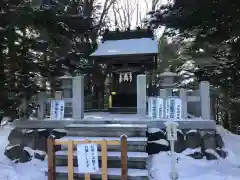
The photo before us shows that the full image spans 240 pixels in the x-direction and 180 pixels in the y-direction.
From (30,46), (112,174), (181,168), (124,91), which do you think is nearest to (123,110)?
(124,91)

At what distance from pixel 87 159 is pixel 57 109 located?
324cm

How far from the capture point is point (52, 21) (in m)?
9.15

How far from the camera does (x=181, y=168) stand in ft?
20.1

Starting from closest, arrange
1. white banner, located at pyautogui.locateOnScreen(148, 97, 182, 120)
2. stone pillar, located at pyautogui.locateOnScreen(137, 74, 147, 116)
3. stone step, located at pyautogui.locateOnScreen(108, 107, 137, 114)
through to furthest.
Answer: white banner, located at pyautogui.locateOnScreen(148, 97, 182, 120) → stone pillar, located at pyautogui.locateOnScreen(137, 74, 147, 116) → stone step, located at pyautogui.locateOnScreen(108, 107, 137, 114)

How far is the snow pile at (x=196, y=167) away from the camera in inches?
224

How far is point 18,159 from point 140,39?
6.73 metres

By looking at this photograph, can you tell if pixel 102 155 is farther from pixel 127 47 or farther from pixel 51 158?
pixel 127 47

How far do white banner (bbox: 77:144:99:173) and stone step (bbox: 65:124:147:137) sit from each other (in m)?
1.62

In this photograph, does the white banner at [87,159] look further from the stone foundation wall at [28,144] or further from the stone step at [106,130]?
the stone foundation wall at [28,144]

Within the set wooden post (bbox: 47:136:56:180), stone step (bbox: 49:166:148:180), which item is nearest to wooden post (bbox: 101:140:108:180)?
stone step (bbox: 49:166:148:180)

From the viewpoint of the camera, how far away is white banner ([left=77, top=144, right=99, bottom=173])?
4.81 m

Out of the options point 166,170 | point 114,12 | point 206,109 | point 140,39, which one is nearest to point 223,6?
point 206,109

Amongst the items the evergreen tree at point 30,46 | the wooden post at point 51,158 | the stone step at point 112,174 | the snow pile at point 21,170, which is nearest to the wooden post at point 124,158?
the stone step at point 112,174

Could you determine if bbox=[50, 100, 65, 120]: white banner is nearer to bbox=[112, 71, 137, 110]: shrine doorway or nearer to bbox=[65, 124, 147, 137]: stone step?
bbox=[65, 124, 147, 137]: stone step
